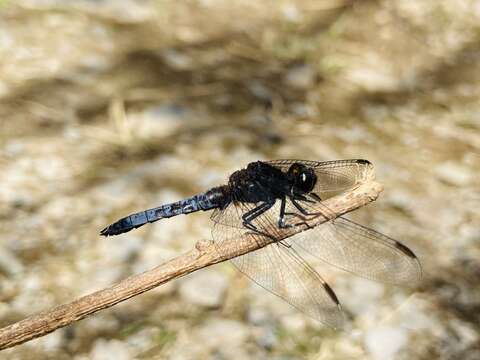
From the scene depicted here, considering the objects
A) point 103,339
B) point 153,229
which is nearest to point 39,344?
point 103,339

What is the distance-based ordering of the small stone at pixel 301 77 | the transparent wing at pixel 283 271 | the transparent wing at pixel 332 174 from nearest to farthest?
the transparent wing at pixel 283 271, the transparent wing at pixel 332 174, the small stone at pixel 301 77

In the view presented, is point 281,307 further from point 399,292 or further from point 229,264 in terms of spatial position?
point 399,292

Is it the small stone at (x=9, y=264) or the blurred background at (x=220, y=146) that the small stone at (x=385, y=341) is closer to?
the blurred background at (x=220, y=146)

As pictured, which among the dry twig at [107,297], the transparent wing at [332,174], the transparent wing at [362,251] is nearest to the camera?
the dry twig at [107,297]

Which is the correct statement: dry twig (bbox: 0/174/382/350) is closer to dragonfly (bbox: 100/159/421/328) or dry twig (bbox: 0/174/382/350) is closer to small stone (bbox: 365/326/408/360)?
dragonfly (bbox: 100/159/421/328)

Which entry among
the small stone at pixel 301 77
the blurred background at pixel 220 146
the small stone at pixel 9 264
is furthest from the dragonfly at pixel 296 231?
the small stone at pixel 301 77

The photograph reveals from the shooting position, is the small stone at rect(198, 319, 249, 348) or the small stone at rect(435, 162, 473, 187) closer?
the small stone at rect(198, 319, 249, 348)

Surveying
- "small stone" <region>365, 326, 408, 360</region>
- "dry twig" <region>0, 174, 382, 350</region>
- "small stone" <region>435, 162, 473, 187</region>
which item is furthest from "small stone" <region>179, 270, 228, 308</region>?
"small stone" <region>435, 162, 473, 187</region>
